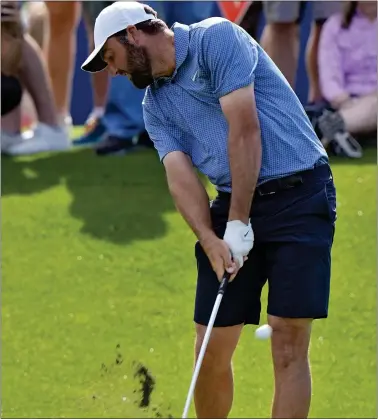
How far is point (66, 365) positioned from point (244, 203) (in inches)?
71.8

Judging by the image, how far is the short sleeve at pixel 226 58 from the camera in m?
3.92

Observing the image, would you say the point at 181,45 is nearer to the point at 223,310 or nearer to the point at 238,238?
the point at 238,238

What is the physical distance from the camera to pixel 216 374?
4414 millimetres

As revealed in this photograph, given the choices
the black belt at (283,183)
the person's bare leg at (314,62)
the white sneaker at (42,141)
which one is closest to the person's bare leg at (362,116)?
the person's bare leg at (314,62)

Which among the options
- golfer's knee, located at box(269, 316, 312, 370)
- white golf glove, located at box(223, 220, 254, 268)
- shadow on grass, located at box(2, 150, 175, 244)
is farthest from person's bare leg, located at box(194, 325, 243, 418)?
shadow on grass, located at box(2, 150, 175, 244)

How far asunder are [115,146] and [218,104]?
4.33m

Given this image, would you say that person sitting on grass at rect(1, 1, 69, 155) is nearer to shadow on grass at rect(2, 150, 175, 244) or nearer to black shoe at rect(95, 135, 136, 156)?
shadow on grass at rect(2, 150, 175, 244)

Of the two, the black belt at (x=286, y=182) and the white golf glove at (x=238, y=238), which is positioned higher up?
the black belt at (x=286, y=182)

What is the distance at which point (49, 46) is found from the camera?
30.2 feet

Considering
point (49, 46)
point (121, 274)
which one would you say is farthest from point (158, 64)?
point (49, 46)

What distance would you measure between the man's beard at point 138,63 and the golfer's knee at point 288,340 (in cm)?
100

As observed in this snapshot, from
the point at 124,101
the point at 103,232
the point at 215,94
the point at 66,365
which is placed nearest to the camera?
the point at 215,94

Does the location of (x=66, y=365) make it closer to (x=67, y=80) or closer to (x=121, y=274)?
(x=121, y=274)

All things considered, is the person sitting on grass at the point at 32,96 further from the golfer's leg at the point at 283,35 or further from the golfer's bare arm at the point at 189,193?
the golfer's bare arm at the point at 189,193
